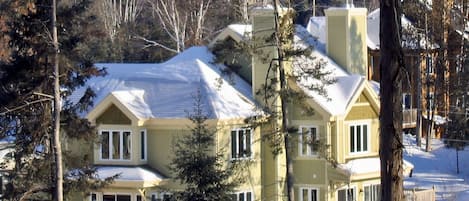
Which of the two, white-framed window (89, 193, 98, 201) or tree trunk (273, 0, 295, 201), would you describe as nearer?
tree trunk (273, 0, 295, 201)

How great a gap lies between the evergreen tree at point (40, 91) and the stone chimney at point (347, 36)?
12.4 metres

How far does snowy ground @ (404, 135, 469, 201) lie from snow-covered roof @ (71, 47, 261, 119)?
325 inches

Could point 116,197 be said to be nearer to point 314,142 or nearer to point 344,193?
point 314,142

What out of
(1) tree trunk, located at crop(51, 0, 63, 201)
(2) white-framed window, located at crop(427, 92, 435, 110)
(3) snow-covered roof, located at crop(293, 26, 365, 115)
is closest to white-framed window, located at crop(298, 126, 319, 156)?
(3) snow-covered roof, located at crop(293, 26, 365, 115)

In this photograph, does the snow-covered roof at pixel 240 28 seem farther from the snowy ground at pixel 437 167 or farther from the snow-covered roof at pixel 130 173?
the snowy ground at pixel 437 167

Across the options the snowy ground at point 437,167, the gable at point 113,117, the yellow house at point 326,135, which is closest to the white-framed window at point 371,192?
the yellow house at point 326,135

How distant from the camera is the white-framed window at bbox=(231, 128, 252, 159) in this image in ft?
100

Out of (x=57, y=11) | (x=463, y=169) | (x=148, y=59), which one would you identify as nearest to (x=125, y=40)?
(x=148, y=59)

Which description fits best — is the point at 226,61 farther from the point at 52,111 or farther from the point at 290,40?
the point at 52,111

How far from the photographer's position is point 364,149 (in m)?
32.8

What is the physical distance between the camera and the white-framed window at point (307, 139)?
29703 millimetres

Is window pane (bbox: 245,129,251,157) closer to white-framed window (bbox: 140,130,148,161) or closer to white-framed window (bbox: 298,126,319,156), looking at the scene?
white-framed window (bbox: 298,126,319,156)

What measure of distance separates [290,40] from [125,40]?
3428cm

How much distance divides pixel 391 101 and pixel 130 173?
75.6 feet
